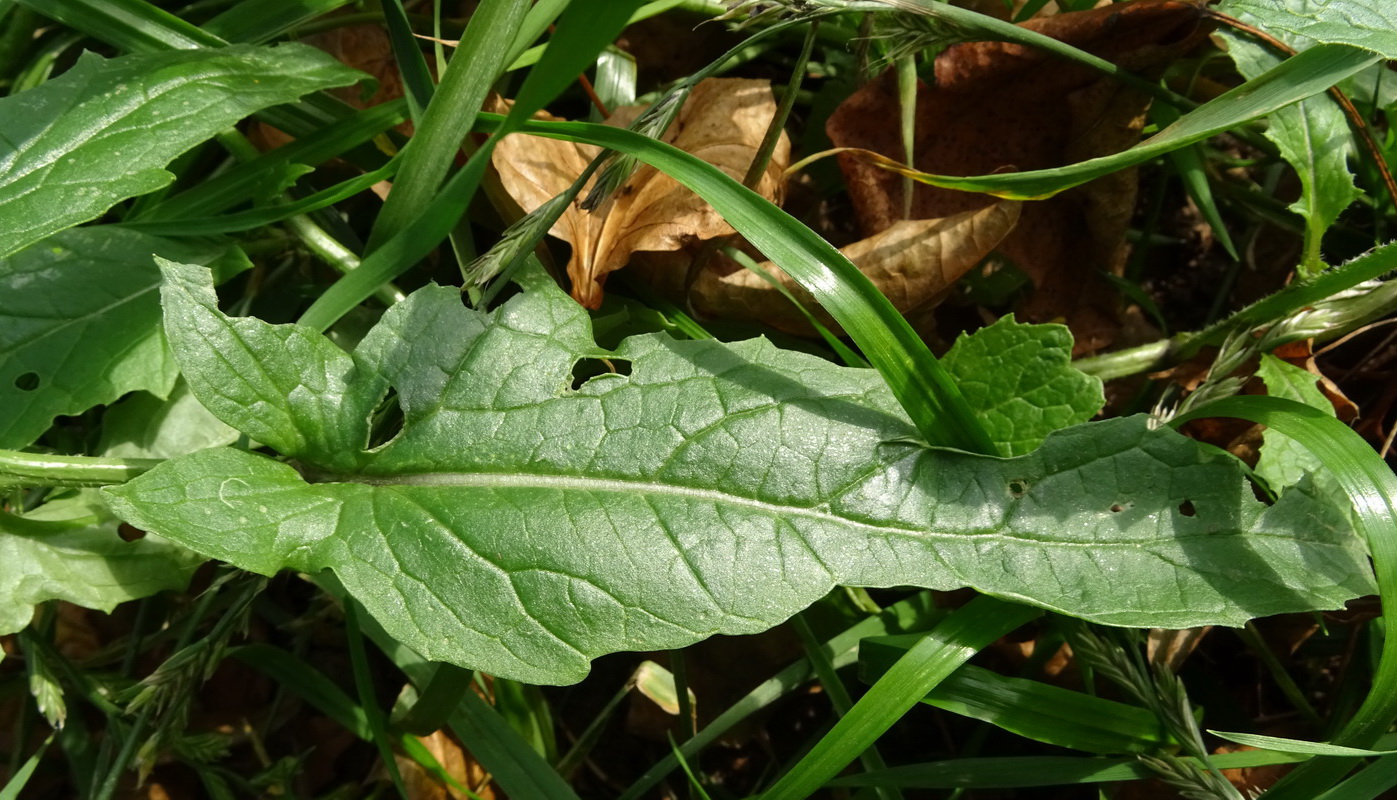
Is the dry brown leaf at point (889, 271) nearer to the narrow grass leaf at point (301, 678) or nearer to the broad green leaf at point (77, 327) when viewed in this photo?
the broad green leaf at point (77, 327)

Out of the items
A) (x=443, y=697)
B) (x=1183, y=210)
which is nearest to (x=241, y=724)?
(x=443, y=697)

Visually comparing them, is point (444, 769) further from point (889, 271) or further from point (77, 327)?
point (889, 271)

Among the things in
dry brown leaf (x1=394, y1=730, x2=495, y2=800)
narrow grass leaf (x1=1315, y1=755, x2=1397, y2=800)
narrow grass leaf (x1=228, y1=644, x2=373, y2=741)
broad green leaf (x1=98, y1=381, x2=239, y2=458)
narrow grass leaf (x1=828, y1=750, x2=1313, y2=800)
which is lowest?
dry brown leaf (x1=394, y1=730, x2=495, y2=800)

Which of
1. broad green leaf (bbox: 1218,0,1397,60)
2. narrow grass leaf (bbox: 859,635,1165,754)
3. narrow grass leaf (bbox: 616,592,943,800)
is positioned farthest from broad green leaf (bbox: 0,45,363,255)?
broad green leaf (bbox: 1218,0,1397,60)

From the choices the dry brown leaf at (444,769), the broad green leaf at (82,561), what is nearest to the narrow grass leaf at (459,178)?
the broad green leaf at (82,561)

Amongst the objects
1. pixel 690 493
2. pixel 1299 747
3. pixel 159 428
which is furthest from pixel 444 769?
pixel 1299 747

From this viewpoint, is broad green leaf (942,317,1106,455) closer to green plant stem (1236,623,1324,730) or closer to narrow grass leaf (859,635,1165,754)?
narrow grass leaf (859,635,1165,754)
